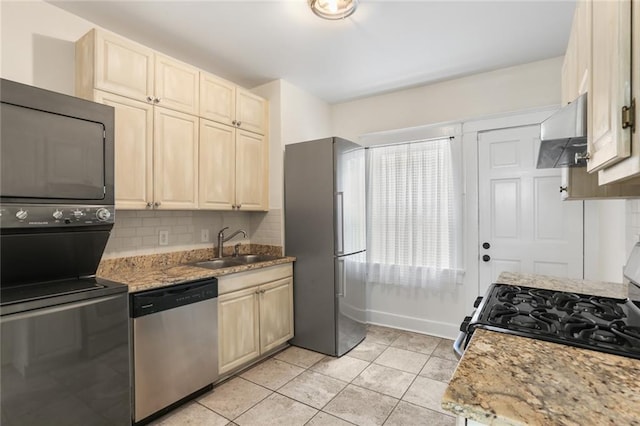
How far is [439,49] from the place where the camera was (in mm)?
2672

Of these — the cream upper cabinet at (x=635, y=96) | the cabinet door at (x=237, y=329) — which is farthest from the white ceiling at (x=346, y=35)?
the cabinet door at (x=237, y=329)

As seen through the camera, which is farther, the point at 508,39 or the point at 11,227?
the point at 508,39

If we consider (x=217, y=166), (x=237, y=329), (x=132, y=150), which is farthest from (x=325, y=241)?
(x=132, y=150)

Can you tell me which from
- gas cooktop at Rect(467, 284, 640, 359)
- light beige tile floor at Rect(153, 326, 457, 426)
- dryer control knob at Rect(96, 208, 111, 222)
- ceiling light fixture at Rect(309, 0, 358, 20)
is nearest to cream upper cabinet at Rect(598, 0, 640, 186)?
gas cooktop at Rect(467, 284, 640, 359)

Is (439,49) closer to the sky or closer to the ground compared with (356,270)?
closer to the sky

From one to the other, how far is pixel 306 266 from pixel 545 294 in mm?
1963

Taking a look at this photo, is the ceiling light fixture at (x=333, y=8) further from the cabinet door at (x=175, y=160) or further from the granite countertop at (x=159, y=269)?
the granite countertop at (x=159, y=269)

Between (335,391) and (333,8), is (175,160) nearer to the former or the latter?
(333,8)

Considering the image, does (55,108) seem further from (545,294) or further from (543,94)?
(543,94)

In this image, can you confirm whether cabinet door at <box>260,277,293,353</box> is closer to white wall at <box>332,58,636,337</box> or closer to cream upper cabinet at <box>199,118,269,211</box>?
cream upper cabinet at <box>199,118,269,211</box>

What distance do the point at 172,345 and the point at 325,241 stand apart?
59.5 inches

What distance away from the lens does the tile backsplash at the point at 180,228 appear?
2443mm

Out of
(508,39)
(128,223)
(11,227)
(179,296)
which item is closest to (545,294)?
(508,39)

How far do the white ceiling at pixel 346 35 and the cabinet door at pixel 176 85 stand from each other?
0.24 metres
